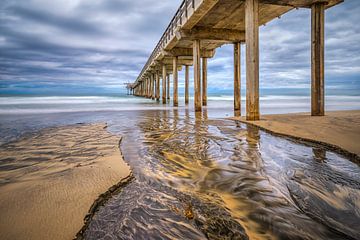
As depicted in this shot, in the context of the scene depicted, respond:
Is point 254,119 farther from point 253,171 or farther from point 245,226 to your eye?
point 245,226

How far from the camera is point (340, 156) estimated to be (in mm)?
3256

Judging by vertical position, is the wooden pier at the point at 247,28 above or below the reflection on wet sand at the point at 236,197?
above

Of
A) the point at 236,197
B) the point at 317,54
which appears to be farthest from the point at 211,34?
the point at 236,197

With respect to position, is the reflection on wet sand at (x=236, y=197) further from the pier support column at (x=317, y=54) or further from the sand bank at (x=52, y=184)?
the pier support column at (x=317, y=54)

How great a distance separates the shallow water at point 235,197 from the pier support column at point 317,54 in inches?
198

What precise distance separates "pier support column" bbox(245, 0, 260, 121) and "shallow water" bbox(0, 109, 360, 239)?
3657mm

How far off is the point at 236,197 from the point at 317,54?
757 centimetres

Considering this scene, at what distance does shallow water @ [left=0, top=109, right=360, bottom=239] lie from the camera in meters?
1.53

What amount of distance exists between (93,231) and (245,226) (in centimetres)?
106

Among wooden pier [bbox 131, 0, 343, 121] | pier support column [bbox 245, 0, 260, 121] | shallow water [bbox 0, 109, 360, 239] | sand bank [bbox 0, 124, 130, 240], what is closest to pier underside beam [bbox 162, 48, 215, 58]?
wooden pier [bbox 131, 0, 343, 121]

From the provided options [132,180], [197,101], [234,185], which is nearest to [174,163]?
[132,180]

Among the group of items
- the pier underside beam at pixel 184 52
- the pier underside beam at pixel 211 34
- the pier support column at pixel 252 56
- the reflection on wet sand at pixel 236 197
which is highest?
the pier underside beam at pixel 184 52

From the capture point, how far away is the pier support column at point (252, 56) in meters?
6.89

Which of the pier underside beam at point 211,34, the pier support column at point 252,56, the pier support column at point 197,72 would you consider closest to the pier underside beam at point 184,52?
the pier support column at point 197,72
